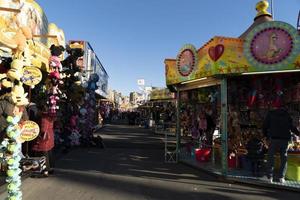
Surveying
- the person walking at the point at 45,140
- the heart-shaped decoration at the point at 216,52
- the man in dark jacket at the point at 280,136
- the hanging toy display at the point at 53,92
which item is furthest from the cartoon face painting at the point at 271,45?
the hanging toy display at the point at 53,92

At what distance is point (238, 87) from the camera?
1127 cm

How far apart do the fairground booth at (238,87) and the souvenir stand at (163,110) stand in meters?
13.9

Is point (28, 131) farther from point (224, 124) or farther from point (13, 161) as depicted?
point (224, 124)

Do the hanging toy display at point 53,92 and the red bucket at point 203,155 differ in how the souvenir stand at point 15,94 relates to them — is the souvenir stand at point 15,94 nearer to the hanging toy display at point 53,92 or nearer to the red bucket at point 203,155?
the hanging toy display at point 53,92

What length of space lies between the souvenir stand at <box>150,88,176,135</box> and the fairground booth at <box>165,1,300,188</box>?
13.9 metres

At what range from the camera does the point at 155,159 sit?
1251 centimetres

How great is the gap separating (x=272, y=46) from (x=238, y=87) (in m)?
2.93

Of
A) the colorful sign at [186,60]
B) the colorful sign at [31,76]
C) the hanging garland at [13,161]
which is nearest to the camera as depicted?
the hanging garland at [13,161]

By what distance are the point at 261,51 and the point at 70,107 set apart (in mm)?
8775

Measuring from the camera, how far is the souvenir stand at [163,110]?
28.6 meters

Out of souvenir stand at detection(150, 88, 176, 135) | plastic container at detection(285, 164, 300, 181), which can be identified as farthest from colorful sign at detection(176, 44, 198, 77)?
souvenir stand at detection(150, 88, 176, 135)

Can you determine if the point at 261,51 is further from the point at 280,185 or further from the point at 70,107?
the point at 70,107

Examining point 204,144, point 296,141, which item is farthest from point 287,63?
point 204,144

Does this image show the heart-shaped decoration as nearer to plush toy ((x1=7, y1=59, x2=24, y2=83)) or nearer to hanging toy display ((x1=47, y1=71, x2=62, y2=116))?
hanging toy display ((x1=47, y1=71, x2=62, y2=116))
